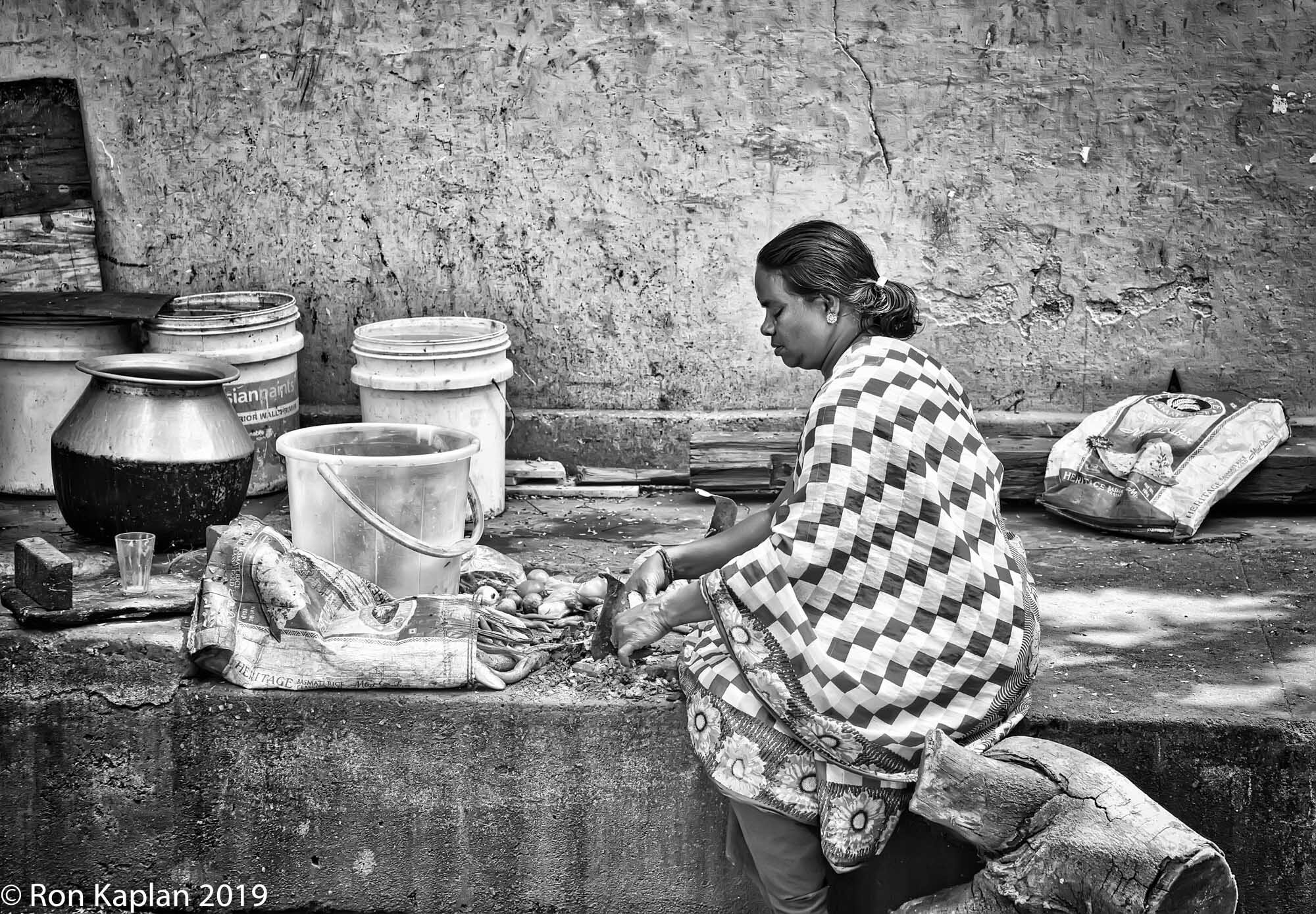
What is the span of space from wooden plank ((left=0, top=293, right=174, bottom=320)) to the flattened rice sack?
11.2 feet

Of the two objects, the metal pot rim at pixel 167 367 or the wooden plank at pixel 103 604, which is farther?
the metal pot rim at pixel 167 367

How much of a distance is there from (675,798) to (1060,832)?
100 centimetres

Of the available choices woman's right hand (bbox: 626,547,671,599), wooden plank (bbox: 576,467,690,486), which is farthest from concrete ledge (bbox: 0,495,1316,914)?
wooden plank (bbox: 576,467,690,486)

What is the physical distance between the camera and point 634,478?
5336 mm

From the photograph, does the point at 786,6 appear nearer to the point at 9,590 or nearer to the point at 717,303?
the point at 717,303

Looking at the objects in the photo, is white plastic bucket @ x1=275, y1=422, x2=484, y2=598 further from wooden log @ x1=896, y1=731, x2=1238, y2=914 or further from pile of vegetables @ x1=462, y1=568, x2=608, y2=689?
wooden log @ x1=896, y1=731, x2=1238, y2=914

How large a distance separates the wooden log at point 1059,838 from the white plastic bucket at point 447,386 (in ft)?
8.52

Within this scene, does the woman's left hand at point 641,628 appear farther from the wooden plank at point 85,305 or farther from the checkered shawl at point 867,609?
the wooden plank at point 85,305

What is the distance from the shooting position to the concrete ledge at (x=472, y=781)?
315 cm

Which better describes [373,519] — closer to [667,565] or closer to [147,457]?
[667,565]

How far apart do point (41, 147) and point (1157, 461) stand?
454cm

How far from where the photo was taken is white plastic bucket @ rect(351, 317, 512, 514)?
4.75 m

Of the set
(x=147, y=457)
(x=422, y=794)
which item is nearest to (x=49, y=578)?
(x=147, y=457)

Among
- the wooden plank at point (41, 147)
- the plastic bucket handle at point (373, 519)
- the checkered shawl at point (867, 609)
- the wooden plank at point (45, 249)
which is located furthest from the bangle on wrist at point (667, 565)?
the wooden plank at point (41, 147)
